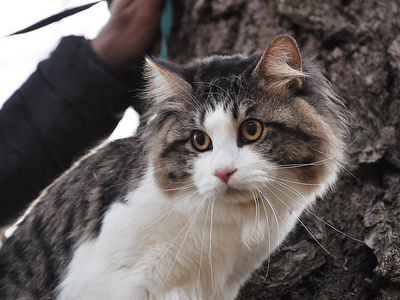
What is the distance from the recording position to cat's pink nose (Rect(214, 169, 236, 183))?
1597 millimetres

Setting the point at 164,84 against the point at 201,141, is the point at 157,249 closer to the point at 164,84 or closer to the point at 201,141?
the point at 201,141

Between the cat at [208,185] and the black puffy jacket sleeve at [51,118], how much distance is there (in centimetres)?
60

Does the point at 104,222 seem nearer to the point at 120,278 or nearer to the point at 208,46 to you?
the point at 120,278

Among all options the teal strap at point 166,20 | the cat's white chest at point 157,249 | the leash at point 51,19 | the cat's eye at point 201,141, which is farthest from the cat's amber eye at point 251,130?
the leash at point 51,19

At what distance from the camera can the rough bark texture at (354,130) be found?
2.08 m

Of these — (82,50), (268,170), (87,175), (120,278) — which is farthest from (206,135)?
(82,50)

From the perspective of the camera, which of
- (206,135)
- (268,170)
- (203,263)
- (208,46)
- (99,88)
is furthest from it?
(208,46)

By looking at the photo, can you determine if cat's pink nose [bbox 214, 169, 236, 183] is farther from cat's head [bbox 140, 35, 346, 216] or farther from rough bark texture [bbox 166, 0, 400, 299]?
rough bark texture [bbox 166, 0, 400, 299]

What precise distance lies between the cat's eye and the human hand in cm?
113

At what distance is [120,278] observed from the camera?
1.86 metres

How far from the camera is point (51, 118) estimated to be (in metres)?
2.58

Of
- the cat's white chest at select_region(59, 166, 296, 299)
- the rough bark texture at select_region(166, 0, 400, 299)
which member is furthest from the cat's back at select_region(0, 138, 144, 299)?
the rough bark texture at select_region(166, 0, 400, 299)

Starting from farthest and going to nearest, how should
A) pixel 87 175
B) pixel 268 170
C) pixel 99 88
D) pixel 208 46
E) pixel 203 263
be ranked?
pixel 208 46
pixel 99 88
pixel 87 175
pixel 203 263
pixel 268 170

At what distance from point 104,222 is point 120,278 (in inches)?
10.6
